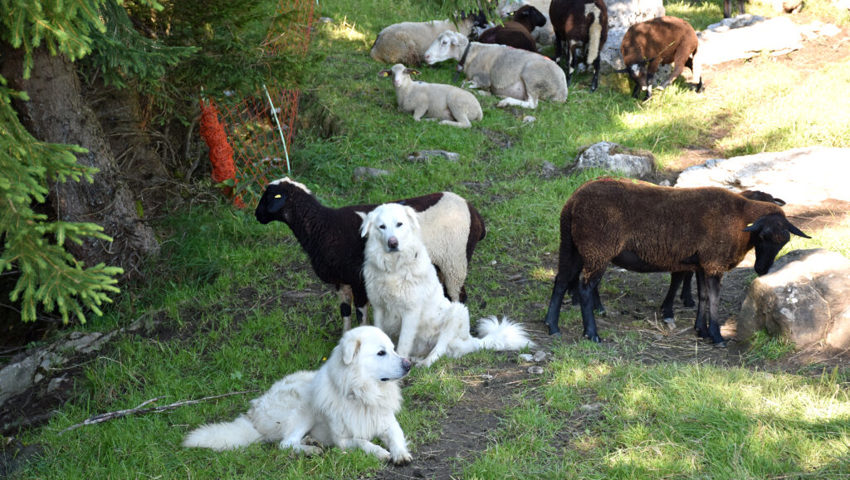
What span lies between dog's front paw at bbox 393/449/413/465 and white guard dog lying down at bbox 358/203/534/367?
1552 mm

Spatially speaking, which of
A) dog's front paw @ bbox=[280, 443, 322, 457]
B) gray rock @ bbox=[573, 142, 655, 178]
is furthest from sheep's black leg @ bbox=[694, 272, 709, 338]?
dog's front paw @ bbox=[280, 443, 322, 457]

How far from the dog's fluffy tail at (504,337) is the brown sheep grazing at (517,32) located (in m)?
9.73

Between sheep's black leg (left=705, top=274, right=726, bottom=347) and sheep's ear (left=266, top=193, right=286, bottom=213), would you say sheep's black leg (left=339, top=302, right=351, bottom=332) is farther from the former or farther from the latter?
sheep's black leg (left=705, top=274, right=726, bottom=347)

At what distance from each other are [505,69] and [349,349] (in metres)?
9.81

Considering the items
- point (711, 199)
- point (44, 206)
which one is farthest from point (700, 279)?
point (44, 206)

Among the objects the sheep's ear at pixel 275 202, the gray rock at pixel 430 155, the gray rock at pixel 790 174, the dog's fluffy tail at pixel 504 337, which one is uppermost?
the sheep's ear at pixel 275 202

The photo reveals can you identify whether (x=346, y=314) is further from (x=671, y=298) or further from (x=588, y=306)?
(x=671, y=298)

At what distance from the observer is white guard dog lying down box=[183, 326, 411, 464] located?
4.73m

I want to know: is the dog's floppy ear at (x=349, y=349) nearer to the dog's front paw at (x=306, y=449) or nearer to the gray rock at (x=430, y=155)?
the dog's front paw at (x=306, y=449)

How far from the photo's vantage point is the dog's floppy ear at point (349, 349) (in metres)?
4.74

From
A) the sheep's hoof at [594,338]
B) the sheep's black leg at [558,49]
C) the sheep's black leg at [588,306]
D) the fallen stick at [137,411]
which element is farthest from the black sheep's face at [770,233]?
the sheep's black leg at [558,49]

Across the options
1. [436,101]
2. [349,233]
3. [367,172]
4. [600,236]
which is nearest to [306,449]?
[349,233]

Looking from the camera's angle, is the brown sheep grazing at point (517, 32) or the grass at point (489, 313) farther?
the brown sheep grazing at point (517, 32)

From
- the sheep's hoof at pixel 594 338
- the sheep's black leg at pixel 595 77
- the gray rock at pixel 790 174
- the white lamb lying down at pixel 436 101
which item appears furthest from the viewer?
the sheep's black leg at pixel 595 77
